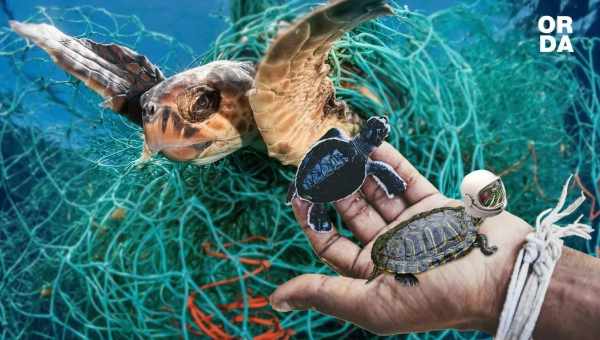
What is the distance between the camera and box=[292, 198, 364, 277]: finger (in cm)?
69

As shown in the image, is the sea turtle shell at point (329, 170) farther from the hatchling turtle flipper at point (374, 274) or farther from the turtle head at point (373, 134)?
the hatchling turtle flipper at point (374, 274)

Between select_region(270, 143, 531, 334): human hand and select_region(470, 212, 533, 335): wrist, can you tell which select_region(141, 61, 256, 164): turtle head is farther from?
select_region(470, 212, 533, 335): wrist

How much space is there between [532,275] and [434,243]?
125mm

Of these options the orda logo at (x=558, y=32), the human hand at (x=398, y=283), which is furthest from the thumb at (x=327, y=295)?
the orda logo at (x=558, y=32)

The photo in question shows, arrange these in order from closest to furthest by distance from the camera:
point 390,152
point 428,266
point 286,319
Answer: point 428,266
point 390,152
point 286,319

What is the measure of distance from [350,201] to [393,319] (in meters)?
0.19

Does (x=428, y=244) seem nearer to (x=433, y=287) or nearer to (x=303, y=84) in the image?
(x=433, y=287)

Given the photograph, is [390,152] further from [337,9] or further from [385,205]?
[337,9]

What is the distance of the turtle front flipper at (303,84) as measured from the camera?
0.47 m

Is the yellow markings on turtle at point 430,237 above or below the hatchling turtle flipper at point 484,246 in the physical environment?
above

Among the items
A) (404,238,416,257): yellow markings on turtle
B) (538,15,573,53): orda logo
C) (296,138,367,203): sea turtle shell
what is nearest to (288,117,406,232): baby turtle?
(296,138,367,203): sea turtle shell

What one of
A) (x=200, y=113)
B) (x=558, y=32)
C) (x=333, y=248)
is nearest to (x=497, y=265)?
(x=333, y=248)

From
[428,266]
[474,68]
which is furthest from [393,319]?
[474,68]

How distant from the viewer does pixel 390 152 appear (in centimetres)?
70
